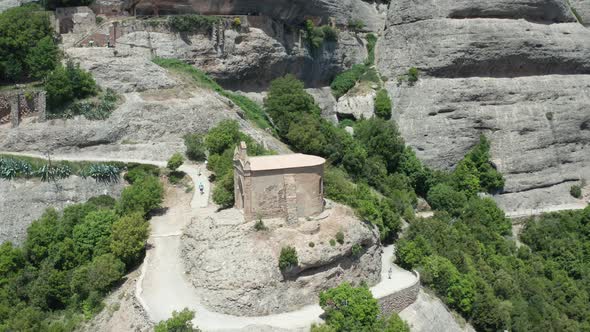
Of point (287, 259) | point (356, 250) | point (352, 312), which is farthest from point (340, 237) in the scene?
point (352, 312)

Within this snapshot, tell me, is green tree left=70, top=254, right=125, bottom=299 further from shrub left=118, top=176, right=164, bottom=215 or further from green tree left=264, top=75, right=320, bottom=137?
green tree left=264, top=75, right=320, bottom=137

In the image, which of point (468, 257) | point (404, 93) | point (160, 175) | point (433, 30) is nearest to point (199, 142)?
point (160, 175)

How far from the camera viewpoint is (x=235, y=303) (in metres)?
21.3

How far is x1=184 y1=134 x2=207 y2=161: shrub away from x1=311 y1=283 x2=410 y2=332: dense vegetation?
15.1 metres

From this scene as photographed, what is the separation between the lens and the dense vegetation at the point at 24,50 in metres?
34.6

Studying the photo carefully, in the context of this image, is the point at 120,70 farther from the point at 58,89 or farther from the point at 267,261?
the point at 267,261

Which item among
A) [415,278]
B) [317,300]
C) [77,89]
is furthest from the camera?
[77,89]

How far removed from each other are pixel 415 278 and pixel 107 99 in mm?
22352

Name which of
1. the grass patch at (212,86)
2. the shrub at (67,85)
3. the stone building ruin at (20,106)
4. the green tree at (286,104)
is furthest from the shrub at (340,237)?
the stone building ruin at (20,106)

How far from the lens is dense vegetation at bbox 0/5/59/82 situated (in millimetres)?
34594

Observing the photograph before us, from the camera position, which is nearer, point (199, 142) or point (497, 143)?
point (199, 142)

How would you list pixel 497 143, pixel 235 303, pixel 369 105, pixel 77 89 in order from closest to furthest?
pixel 235 303, pixel 77 89, pixel 497 143, pixel 369 105

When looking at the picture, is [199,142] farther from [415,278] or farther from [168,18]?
[415,278]

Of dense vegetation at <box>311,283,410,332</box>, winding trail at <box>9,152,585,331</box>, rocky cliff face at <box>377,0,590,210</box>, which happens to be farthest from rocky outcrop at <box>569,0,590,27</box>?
dense vegetation at <box>311,283,410,332</box>
